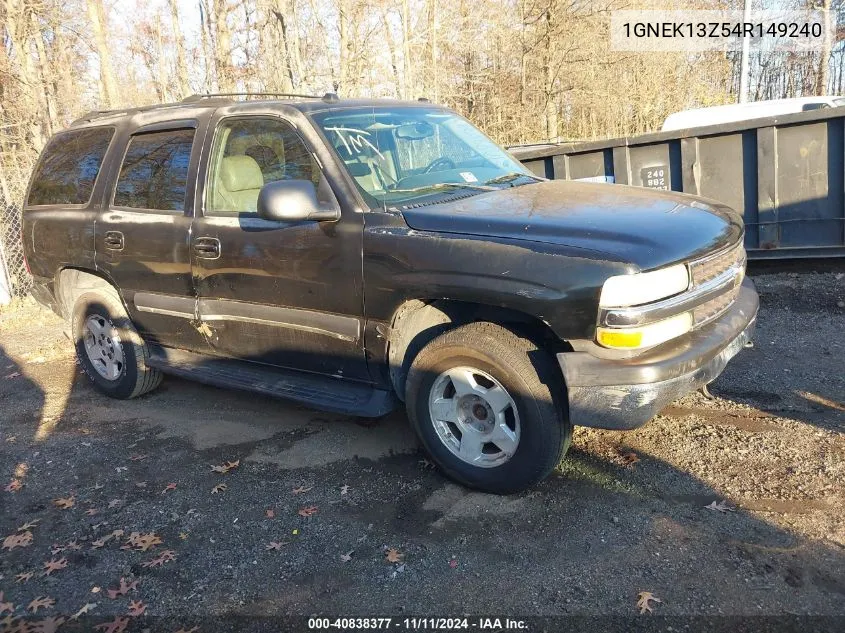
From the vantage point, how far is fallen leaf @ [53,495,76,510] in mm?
3822

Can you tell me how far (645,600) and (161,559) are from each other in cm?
224

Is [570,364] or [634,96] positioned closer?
[570,364]

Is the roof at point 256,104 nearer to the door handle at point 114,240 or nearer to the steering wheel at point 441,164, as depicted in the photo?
the steering wheel at point 441,164

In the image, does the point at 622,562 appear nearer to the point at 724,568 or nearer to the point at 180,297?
the point at 724,568

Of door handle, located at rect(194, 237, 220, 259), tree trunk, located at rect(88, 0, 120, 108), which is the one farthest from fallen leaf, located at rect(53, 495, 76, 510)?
tree trunk, located at rect(88, 0, 120, 108)

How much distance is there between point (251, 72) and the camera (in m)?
17.2

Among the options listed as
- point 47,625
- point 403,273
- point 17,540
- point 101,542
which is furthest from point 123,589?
point 403,273

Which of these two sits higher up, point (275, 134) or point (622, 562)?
point (275, 134)

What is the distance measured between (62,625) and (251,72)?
652 inches

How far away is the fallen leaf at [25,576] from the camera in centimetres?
316

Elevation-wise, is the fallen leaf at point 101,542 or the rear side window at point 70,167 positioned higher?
the rear side window at point 70,167

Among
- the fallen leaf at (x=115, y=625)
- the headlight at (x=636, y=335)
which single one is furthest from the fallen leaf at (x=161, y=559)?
the headlight at (x=636, y=335)

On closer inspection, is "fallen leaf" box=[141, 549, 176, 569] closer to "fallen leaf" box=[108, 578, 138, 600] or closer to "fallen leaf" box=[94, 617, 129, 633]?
"fallen leaf" box=[108, 578, 138, 600]

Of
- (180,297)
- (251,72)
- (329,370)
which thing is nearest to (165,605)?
(329,370)
